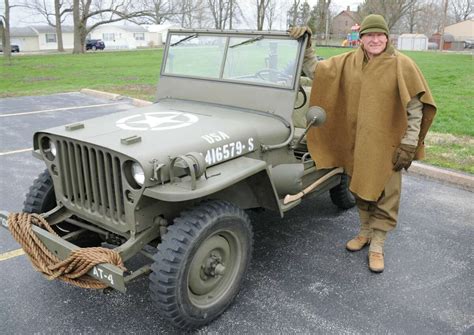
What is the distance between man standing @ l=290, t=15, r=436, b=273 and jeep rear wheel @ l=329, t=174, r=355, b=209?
59cm

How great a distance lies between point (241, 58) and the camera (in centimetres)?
382

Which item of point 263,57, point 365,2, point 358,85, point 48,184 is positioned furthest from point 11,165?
point 365,2

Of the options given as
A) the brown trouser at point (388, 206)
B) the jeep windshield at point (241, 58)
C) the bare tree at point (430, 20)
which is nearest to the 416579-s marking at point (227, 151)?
the jeep windshield at point (241, 58)

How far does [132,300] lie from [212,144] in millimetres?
1198

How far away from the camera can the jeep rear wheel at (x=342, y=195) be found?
4562mm

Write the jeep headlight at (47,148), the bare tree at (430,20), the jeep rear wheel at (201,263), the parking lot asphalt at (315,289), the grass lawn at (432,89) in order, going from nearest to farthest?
the jeep rear wheel at (201,263) → the parking lot asphalt at (315,289) → the jeep headlight at (47,148) → the grass lawn at (432,89) → the bare tree at (430,20)

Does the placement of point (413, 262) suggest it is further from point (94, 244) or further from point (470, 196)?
point (94, 244)

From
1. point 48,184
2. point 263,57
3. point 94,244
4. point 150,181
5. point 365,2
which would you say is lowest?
point 94,244

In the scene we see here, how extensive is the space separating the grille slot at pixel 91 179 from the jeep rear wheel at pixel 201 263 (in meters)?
0.42

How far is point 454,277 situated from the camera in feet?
11.6

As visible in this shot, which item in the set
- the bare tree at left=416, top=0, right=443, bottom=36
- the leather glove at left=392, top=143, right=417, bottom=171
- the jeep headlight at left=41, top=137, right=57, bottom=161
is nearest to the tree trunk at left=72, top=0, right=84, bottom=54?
the jeep headlight at left=41, top=137, right=57, bottom=161

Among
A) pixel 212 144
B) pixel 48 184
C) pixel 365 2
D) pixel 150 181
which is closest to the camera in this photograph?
pixel 150 181

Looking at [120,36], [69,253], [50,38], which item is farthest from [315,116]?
[50,38]

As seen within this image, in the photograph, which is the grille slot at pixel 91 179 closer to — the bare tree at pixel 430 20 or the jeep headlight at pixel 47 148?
the jeep headlight at pixel 47 148
